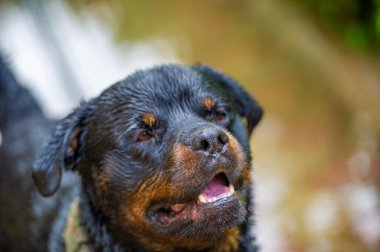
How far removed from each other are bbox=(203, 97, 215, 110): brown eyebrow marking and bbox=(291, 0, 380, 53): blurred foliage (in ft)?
12.4

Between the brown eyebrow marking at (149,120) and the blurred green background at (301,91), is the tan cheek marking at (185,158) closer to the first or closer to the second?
the brown eyebrow marking at (149,120)

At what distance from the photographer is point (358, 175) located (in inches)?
232

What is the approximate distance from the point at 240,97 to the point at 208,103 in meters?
0.47

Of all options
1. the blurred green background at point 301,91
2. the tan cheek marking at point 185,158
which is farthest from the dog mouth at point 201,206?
the blurred green background at point 301,91

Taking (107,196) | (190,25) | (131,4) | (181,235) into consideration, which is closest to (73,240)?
(107,196)

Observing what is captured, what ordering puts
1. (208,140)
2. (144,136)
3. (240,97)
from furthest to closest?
(240,97) → (144,136) → (208,140)

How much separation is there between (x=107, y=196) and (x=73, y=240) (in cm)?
39

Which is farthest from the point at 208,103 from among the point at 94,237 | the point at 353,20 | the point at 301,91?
the point at 353,20

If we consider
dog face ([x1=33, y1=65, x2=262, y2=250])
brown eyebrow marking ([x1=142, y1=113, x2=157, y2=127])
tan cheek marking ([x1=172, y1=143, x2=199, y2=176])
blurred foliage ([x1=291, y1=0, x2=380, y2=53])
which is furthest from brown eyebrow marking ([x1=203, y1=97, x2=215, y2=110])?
blurred foliage ([x1=291, y1=0, x2=380, y2=53])

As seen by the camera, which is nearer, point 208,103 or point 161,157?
point 161,157

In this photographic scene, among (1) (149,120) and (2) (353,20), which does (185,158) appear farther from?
(2) (353,20)

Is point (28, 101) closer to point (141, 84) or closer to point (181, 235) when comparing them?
point (141, 84)

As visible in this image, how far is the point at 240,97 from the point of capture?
3941 mm

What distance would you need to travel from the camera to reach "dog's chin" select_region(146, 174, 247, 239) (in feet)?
10.4
